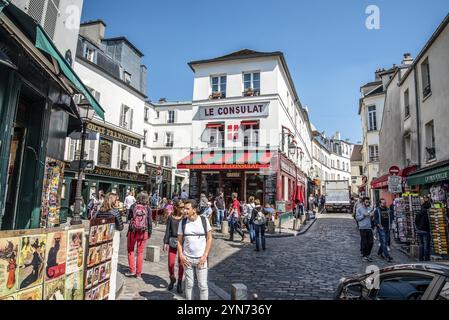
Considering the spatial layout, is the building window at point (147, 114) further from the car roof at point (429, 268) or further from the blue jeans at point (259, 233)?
the car roof at point (429, 268)

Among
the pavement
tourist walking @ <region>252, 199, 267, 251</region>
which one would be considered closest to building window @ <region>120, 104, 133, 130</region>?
the pavement

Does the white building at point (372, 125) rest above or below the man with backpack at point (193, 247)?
above

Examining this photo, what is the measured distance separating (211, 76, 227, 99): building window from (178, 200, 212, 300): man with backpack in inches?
688

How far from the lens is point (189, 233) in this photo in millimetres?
4426

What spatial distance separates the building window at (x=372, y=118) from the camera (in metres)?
30.2

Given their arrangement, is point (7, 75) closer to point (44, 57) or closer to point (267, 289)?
point (44, 57)

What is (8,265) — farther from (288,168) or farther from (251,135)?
(288,168)

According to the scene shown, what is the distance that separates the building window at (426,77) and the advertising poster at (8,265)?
14950mm

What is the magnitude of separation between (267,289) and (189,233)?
2.23 meters

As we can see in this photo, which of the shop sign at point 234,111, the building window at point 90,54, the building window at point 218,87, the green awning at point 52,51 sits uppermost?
the building window at point 90,54

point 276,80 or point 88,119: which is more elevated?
point 276,80

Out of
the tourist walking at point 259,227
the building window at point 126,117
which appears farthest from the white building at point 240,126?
the tourist walking at point 259,227
